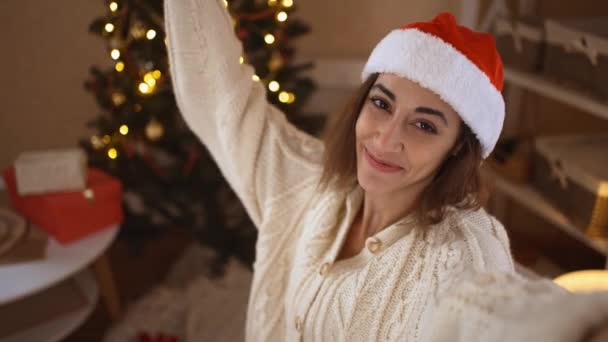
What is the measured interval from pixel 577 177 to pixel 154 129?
1253 millimetres

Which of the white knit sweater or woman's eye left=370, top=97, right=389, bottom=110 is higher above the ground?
woman's eye left=370, top=97, right=389, bottom=110

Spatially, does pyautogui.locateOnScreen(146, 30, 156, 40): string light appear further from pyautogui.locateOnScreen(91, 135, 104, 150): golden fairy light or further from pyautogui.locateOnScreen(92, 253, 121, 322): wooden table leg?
pyautogui.locateOnScreen(92, 253, 121, 322): wooden table leg

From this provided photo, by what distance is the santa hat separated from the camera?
2.70 ft

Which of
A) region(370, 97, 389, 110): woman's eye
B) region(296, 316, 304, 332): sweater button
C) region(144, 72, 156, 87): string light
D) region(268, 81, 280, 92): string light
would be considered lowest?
region(296, 316, 304, 332): sweater button

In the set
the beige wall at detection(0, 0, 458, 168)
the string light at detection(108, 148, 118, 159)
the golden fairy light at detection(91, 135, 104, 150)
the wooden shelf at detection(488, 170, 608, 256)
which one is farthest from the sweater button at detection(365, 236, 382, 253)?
the beige wall at detection(0, 0, 458, 168)

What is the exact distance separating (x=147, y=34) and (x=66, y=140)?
1.05 metres

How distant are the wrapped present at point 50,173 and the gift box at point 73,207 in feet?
0.07

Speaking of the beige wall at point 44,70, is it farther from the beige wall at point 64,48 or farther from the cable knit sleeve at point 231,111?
the cable knit sleeve at point 231,111

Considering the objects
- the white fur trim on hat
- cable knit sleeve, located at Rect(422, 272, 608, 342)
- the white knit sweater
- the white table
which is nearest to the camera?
cable knit sleeve, located at Rect(422, 272, 608, 342)

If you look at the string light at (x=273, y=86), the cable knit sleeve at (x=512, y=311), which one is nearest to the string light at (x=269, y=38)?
the string light at (x=273, y=86)

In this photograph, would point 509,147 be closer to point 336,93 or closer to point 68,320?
point 336,93

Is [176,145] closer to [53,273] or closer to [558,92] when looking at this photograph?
[53,273]

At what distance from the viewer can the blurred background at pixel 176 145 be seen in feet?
4.66

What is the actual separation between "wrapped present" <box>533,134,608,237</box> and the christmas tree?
31.5 inches
